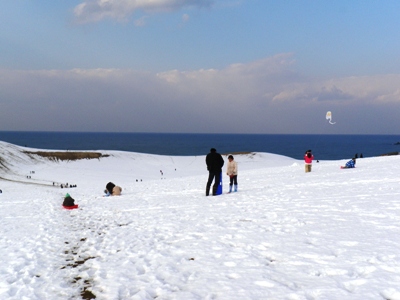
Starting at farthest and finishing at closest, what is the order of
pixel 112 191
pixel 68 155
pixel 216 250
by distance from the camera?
pixel 68 155
pixel 112 191
pixel 216 250

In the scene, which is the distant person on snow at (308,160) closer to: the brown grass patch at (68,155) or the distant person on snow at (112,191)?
the distant person on snow at (112,191)

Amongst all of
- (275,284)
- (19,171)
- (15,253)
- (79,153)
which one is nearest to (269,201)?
(275,284)

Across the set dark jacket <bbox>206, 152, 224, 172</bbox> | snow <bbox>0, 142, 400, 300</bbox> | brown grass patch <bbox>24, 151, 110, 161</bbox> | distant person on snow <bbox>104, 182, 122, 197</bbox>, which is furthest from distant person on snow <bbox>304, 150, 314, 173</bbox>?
brown grass patch <bbox>24, 151, 110, 161</bbox>

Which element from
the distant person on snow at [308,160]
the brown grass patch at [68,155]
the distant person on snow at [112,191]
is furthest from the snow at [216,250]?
the brown grass patch at [68,155]

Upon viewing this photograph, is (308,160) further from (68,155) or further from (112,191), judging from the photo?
(68,155)

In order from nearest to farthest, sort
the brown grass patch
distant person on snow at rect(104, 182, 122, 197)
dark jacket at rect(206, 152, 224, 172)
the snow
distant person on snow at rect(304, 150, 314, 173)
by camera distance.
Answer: the snow
dark jacket at rect(206, 152, 224, 172)
distant person on snow at rect(104, 182, 122, 197)
distant person on snow at rect(304, 150, 314, 173)
the brown grass patch

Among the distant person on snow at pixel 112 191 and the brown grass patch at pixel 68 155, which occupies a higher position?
the distant person on snow at pixel 112 191

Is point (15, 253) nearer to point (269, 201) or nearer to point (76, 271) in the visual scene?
point (76, 271)

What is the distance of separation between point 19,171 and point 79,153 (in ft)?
72.1

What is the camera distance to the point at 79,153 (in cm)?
7956

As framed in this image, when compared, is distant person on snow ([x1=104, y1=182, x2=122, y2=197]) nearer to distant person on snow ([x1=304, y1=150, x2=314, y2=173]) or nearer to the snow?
the snow

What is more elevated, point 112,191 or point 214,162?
point 214,162

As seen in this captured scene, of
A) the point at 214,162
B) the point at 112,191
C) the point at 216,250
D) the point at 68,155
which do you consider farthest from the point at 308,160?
the point at 68,155

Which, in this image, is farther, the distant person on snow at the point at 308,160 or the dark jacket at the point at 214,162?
the distant person on snow at the point at 308,160
